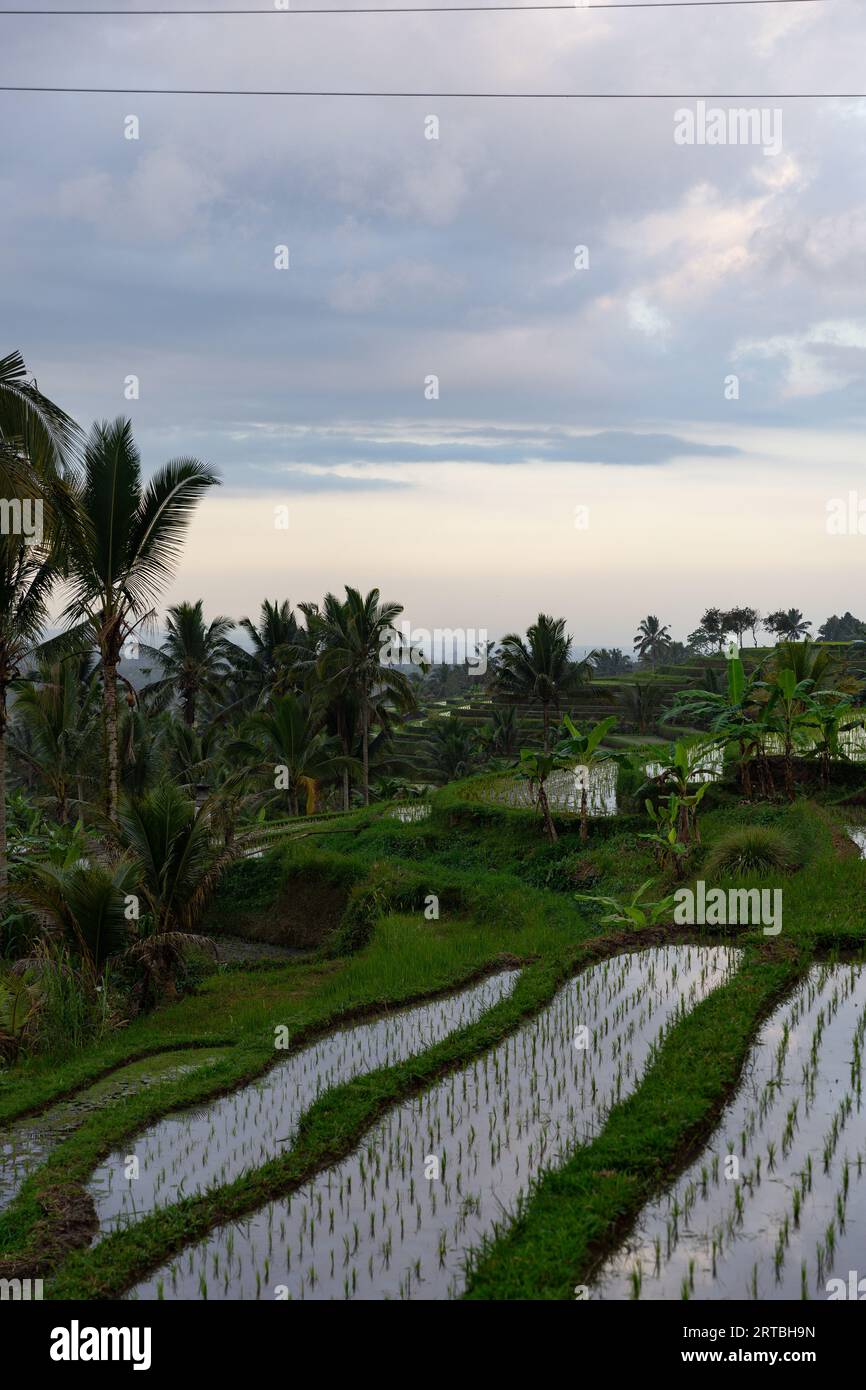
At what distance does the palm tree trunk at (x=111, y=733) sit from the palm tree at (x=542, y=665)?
20.0m

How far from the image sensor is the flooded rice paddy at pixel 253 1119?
6.18m

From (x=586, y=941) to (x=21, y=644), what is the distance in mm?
8222

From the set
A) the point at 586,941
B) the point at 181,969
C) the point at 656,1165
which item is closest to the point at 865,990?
the point at 586,941

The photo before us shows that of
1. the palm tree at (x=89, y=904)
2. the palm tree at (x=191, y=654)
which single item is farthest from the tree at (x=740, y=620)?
the palm tree at (x=89, y=904)

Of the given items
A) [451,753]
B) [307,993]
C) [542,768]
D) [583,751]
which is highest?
[583,751]

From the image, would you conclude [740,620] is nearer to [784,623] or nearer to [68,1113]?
[784,623]

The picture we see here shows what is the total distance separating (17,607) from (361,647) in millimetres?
13448

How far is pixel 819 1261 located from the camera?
4.86 m

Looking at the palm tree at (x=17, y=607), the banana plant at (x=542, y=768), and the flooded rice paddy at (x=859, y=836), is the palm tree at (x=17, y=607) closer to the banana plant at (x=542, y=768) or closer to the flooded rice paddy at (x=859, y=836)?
the banana plant at (x=542, y=768)

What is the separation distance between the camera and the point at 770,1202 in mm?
5430

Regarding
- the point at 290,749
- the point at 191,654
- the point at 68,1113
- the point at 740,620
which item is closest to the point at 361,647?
the point at 290,749

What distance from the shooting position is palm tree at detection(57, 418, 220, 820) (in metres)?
14.0
